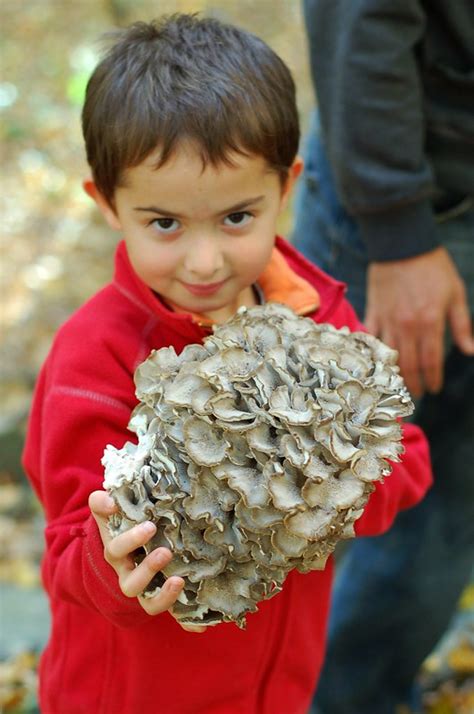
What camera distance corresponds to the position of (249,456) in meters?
1.32

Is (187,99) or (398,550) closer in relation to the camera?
(187,99)

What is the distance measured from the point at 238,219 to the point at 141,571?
2.14 ft

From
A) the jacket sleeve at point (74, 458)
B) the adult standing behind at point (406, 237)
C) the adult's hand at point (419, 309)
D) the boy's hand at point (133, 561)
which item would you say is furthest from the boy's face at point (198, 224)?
the adult's hand at point (419, 309)

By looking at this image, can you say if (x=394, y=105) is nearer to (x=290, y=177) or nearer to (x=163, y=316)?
(x=290, y=177)

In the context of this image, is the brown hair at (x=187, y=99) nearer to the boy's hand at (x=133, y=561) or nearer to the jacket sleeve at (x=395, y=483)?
the jacket sleeve at (x=395, y=483)

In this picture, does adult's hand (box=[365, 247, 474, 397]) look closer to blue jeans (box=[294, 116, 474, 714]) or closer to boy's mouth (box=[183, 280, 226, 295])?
blue jeans (box=[294, 116, 474, 714])

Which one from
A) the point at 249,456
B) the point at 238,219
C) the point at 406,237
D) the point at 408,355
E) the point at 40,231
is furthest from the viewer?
the point at 40,231

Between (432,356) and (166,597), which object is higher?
(166,597)

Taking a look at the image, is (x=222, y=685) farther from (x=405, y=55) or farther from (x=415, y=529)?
(x=405, y=55)

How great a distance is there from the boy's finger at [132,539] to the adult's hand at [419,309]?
1.20 meters

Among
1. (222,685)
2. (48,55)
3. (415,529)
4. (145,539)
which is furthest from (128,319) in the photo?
(48,55)

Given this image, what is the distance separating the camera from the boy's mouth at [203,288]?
5.47ft

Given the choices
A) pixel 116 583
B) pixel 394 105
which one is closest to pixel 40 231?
pixel 394 105

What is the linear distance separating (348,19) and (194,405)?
1.18m
